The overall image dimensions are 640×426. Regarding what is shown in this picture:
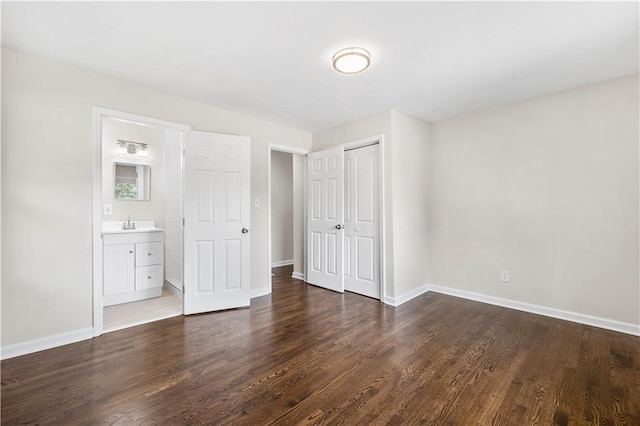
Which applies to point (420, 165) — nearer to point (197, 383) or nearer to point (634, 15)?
point (634, 15)

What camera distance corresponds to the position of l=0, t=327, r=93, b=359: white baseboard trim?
2197 mm

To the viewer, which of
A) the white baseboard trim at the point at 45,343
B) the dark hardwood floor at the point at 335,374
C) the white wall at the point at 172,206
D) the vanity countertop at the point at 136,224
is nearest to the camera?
the dark hardwood floor at the point at 335,374

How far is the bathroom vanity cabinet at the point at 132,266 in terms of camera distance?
3.42m

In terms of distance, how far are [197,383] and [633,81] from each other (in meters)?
4.62

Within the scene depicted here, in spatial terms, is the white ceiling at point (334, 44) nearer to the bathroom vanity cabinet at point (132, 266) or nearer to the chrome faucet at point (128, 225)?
the bathroom vanity cabinet at point (132, 266)

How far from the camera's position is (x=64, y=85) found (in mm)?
2457

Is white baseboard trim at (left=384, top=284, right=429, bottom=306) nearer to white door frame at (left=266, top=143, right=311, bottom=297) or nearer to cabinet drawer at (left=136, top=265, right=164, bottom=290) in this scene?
white door frame at (left=266, top=143, right=311, bottom=297)

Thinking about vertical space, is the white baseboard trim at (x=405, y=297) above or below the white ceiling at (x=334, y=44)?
below

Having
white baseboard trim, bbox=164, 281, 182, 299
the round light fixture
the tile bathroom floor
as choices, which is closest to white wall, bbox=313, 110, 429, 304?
the round light fixture

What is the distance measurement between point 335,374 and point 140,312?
2.51 meters

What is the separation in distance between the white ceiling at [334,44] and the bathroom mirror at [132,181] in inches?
70.9

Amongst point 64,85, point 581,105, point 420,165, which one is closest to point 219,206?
point 64,85

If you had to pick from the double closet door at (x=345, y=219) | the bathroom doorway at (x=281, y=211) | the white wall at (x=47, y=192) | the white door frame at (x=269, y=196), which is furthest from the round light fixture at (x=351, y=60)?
the bathroom doorway at (x=281, y=211)

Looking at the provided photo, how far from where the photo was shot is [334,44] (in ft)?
7.02
